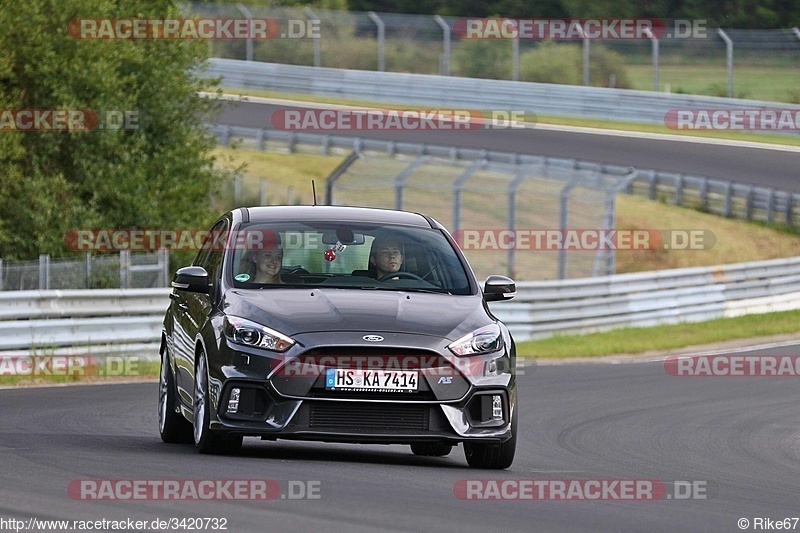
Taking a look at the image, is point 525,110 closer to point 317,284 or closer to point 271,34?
point 271,34

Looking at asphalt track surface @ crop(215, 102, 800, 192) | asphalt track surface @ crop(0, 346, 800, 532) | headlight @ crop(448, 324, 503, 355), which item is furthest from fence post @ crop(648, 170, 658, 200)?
headlight @ crop(448, 324, 503, 355)

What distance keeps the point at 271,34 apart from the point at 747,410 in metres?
31.6

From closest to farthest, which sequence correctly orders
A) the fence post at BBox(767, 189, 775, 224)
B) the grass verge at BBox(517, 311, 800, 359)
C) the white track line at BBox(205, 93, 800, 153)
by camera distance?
the grass verge at BBox(517, 311, 800, 359), the fence post at BBox(767, 189, 775, 224), the white track line at BBox(205, 93, 800, 153)

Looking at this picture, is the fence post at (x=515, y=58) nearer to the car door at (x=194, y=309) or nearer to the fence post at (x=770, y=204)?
the fence post at (x=770, y=204)

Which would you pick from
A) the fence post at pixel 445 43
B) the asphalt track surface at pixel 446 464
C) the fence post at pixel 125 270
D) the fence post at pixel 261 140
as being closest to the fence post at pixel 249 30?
Result: the fence post at pixel 261 140

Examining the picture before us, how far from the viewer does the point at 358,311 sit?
9.16m

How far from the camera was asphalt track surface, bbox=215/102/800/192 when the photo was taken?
120ft

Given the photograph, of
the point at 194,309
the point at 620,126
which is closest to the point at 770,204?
the point at 620,126

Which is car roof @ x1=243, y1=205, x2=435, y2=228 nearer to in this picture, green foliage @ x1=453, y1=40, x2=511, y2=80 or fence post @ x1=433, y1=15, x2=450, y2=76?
fence post @ x1=433, y1=15, x2=450, y2=76

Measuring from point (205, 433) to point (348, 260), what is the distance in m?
1.50

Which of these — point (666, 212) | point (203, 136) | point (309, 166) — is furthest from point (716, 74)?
point (203, 136)

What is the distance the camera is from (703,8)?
58281 millimetres

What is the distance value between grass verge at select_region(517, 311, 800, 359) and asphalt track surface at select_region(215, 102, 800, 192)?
9.37 metres

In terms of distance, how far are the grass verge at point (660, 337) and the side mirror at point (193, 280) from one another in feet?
39.4
